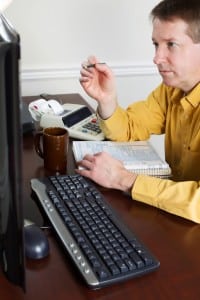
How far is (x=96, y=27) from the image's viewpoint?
190 centimetres

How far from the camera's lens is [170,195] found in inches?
42.1

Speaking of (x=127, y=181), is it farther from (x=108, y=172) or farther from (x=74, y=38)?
(x=74, y=38)

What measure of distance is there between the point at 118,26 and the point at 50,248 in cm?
129

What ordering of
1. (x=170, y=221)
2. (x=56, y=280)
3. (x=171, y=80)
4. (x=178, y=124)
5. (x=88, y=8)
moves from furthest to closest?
1. (x=88, y=8)
2. (x=178, y=124)
3. (x=171, y=80)
4. (x=170, y=221)
5. (x=56, y=280)

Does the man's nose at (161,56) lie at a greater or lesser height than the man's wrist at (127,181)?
greater

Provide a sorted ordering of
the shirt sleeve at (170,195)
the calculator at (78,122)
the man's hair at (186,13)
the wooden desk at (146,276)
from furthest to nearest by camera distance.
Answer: the calculator at (78,122) < the man's hair at (186,13) < the shirt sleeve at (170,195) < the wooden desk at (146,276)

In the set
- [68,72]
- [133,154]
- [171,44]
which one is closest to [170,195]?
[133,154]

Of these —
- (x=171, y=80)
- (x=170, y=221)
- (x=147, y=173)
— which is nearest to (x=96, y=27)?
(x=171, y=80)

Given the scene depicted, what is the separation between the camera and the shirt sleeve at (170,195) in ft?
3.35

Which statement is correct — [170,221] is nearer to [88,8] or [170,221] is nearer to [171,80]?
[171,80]

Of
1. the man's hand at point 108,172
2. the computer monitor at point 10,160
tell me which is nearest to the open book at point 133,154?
the man's hand at point 108,172

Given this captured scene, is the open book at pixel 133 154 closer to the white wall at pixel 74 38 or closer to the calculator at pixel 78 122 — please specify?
the calculator at pixel 78 122

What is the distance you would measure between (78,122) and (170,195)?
54 cm

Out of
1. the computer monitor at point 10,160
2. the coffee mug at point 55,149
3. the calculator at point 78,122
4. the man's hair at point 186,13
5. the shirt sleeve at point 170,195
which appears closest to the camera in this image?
the computer monitor at point 10,160
